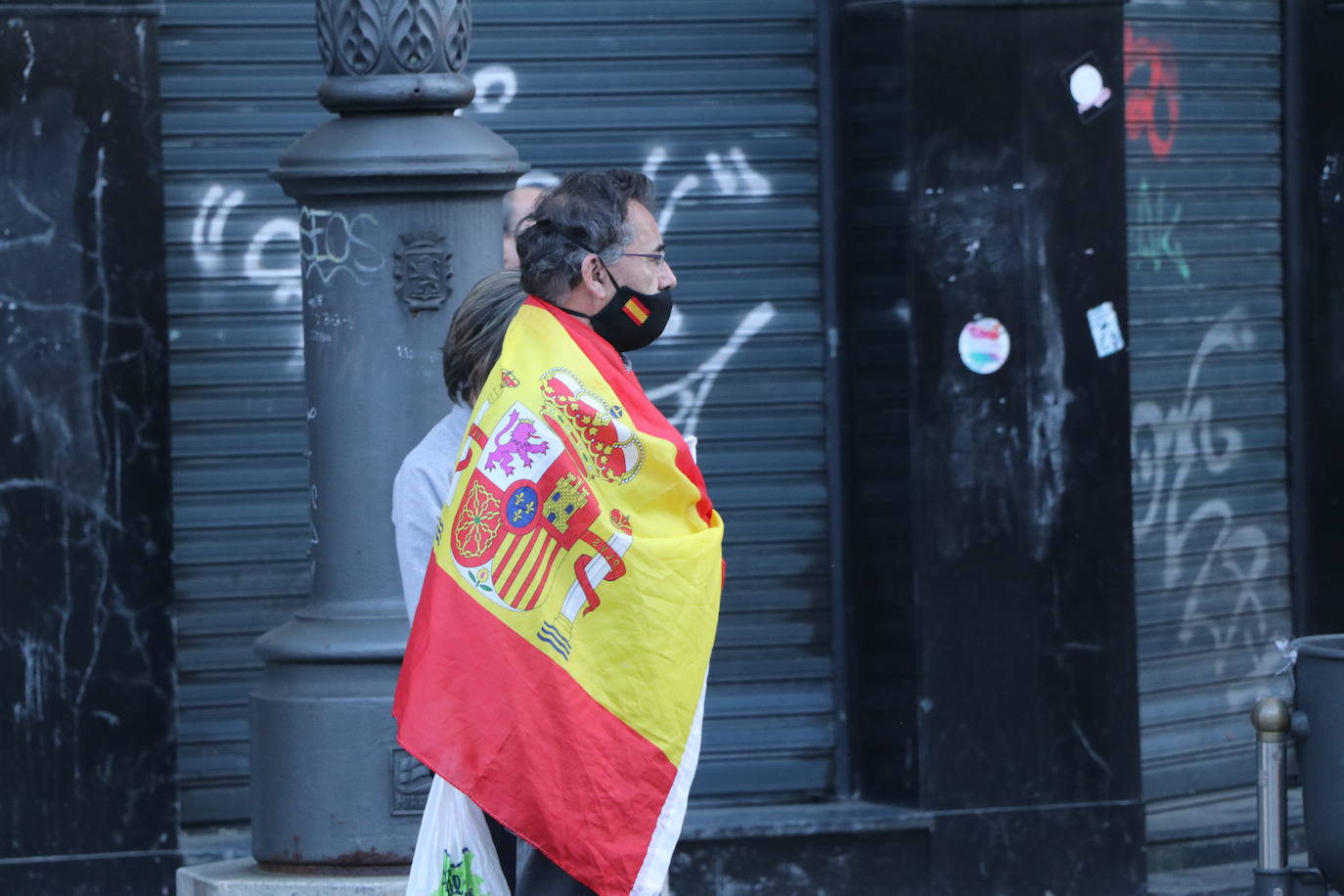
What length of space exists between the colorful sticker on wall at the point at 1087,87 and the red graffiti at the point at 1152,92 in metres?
A: 0.73

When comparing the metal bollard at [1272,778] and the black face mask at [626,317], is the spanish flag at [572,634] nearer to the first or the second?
the black face mask at [626,317]

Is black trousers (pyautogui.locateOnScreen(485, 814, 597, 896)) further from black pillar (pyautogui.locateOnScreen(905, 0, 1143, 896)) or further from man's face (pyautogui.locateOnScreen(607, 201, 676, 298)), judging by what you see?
black pillar (pyautogui.locateOnScreen(905, 0, 1143, 896))

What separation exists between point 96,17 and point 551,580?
12.0ft

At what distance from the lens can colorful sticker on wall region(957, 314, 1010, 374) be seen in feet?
22.8

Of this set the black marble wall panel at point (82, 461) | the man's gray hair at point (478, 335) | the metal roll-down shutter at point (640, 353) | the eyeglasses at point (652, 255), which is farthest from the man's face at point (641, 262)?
the metal roll-down shutter at point (640, 353)

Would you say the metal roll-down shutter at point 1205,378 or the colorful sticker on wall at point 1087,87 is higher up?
the colorful sticker on wall at point 1087,87

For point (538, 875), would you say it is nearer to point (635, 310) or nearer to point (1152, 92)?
point (635, 310)

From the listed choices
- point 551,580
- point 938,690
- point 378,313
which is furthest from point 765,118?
point 551,580

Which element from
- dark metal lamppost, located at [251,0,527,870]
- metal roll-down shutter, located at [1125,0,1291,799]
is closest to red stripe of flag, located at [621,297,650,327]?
dark metal lamppost, located at [251,0,527,870]

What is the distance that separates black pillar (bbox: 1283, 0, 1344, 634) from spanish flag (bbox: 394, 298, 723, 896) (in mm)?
5094

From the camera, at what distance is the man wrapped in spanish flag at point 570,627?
3516 mm

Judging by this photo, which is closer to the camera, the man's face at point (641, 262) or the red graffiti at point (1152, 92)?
the man's face at point (641, 262)

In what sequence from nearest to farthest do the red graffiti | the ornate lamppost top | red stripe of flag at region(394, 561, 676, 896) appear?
1. red stripe of flag at region(394, 561, 676, 896)
2. the ornate lamppost top
3. the red graffiti

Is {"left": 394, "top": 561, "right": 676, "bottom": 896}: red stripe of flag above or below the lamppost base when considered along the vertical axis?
above
